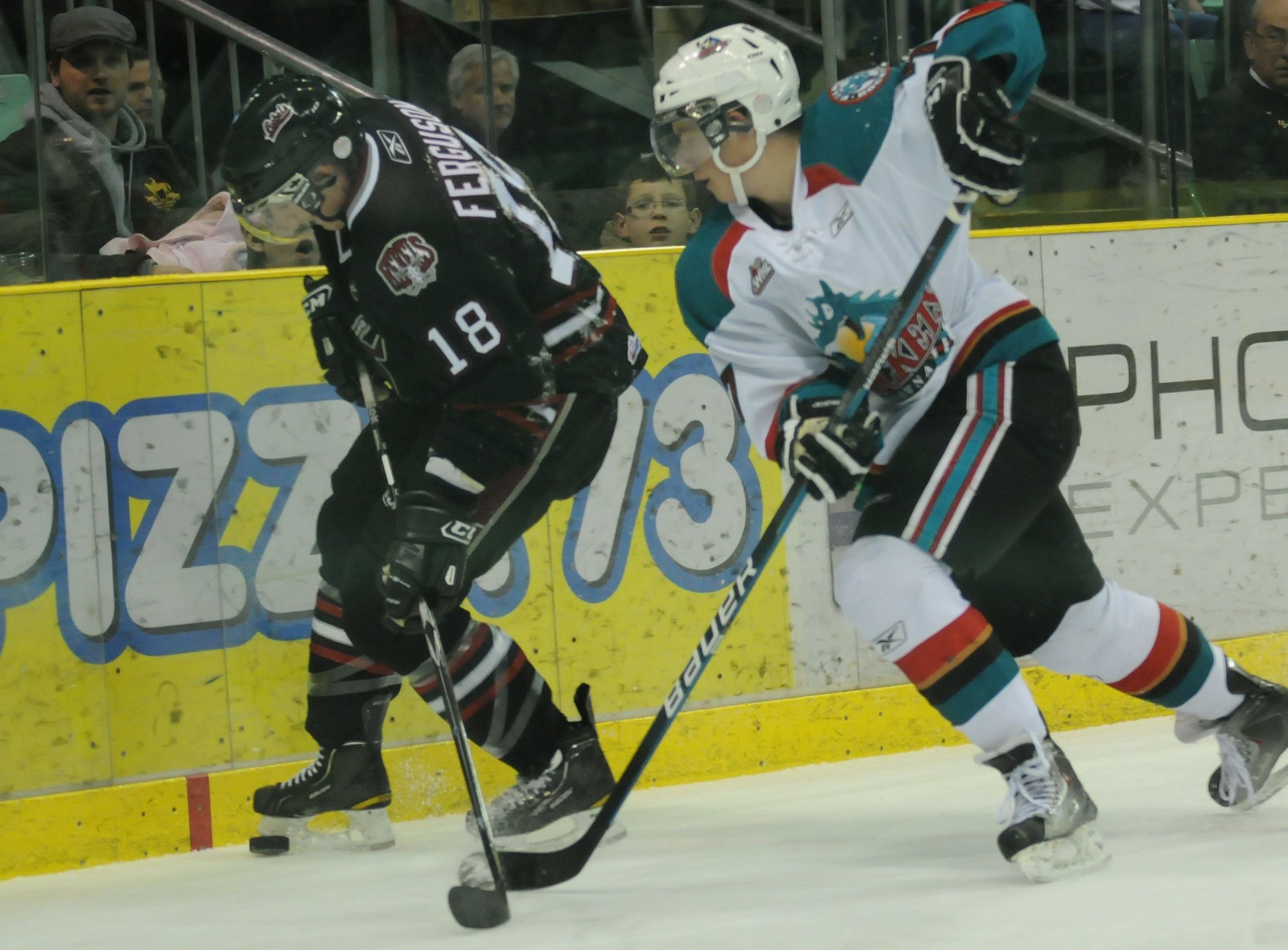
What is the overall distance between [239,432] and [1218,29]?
8.14 ft

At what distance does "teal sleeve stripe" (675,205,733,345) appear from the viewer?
234 cm

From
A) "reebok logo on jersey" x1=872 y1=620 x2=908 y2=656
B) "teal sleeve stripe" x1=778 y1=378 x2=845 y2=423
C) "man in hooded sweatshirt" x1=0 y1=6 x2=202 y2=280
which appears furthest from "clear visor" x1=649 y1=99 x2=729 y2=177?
"man in hooded sweatshirt" x1=0 y1=6 x2=202 y2=280

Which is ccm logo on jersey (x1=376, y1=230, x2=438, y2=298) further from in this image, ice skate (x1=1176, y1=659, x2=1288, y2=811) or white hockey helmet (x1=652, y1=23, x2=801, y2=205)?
ice skate (x1=1176, y1=659, x2=1288, y2=811)

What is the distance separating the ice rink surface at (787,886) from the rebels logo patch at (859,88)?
43.1 inches

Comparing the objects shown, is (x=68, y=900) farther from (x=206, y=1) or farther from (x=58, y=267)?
(x=206, y=1)

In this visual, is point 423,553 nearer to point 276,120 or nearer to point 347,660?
point 347,660

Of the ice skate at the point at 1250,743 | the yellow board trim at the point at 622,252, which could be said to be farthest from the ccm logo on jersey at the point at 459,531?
the ice skate at the point at 1250,743

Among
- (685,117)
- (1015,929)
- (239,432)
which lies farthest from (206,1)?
(1015,929)

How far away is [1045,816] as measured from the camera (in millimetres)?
2113

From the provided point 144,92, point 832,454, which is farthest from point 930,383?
point 144,92

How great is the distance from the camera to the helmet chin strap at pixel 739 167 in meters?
2.28

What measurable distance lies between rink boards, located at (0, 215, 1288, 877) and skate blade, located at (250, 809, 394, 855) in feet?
0.39

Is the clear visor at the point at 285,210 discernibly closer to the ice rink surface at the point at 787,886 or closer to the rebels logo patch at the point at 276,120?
the rebels logo patch at the point at 276,120

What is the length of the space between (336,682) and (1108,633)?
4.08ft
